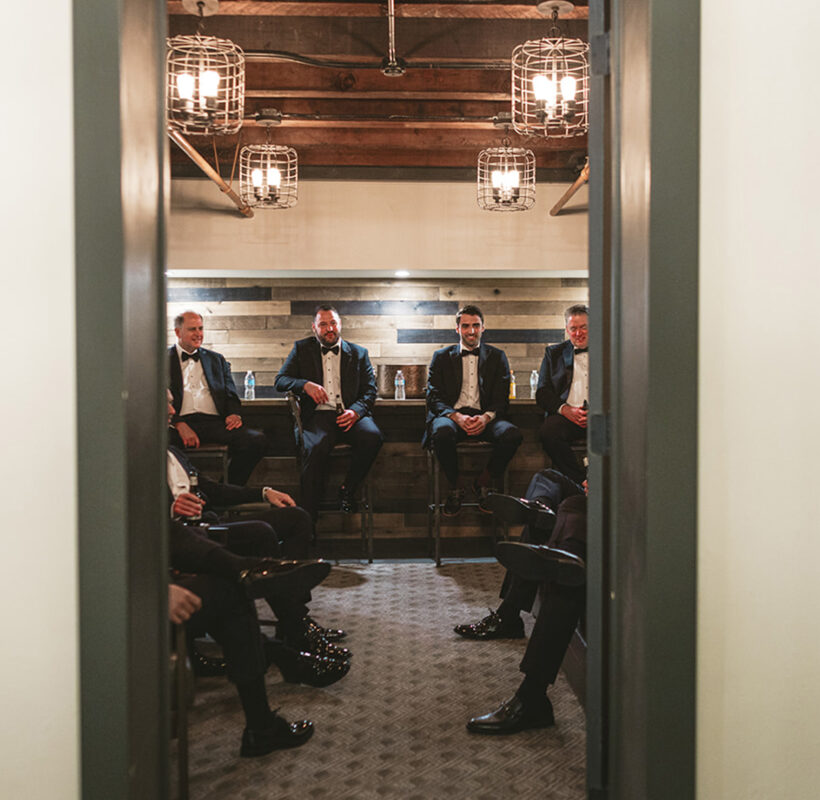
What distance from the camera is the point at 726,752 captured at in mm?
1457

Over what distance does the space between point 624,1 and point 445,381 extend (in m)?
3.83

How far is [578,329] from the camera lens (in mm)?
4855

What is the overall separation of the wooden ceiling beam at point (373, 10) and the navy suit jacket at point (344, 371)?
2.11 m

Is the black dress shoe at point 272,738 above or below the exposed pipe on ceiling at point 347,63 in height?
below

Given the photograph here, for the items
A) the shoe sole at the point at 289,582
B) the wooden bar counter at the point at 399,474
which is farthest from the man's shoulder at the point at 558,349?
the shoe sole at the point at 289,582

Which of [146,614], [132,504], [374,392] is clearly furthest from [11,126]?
[374,392]

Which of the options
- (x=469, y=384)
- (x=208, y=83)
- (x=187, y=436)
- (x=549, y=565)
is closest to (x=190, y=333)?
(x=187, y=436)

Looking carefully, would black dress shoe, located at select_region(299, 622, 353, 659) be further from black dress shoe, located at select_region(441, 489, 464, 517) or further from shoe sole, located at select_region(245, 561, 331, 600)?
black dress shoe, located at select_region(441, 489, 464, 517)

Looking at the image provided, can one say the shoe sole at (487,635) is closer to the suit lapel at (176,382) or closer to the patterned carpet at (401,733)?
the patterned carpet at (401,733)

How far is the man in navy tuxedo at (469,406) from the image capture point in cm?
476

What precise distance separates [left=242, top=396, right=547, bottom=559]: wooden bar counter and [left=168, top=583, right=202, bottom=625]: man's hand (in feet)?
10.7

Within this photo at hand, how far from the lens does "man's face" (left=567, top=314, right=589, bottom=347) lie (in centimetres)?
485

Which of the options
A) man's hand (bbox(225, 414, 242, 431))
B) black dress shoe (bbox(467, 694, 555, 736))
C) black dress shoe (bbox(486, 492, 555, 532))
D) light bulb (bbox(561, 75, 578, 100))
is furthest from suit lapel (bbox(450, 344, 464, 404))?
black dress shoe (bbox(467, 694, 555, 736))

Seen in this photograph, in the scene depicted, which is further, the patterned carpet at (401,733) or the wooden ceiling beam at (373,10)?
the wooden ceiling beam at (373,10)
